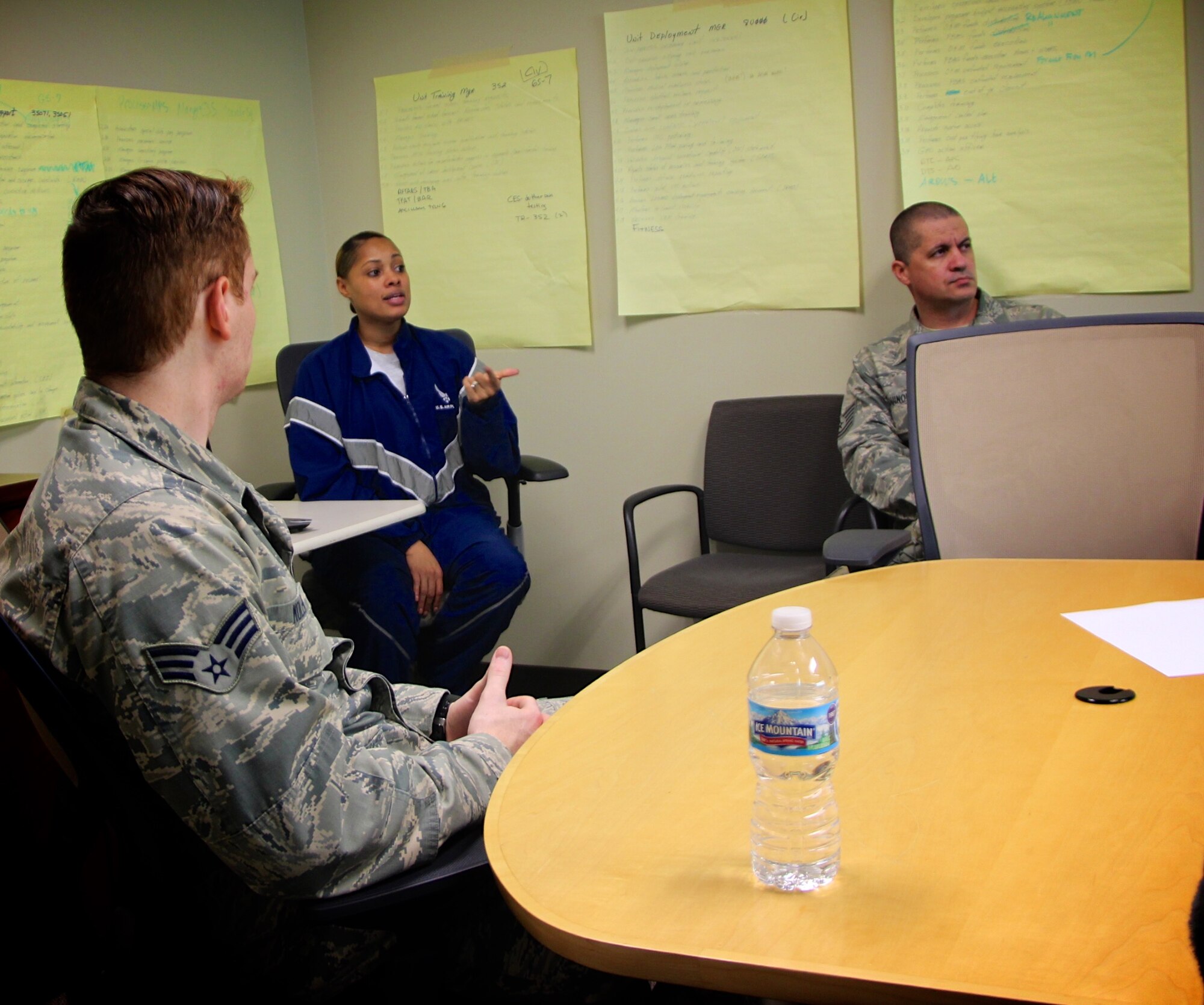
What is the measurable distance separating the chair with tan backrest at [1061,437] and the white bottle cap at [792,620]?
48.6 inches

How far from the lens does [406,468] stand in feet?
9.65

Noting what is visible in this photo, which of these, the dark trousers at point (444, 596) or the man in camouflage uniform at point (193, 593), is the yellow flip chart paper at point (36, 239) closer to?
the dark trousers at point (444, 596)

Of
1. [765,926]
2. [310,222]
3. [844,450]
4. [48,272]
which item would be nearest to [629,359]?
[844,450]

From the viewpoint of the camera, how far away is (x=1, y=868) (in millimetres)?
1796

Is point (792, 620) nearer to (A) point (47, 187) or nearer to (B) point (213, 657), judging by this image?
(B) point (213, 657)

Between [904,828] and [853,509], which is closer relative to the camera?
[904,828]

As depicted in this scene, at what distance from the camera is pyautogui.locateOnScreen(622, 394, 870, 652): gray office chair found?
9.64ft

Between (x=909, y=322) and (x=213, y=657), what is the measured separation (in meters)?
2.37

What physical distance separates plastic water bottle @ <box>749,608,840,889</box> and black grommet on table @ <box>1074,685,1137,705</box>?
0.31 m

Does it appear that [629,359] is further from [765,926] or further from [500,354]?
→ [765,926]

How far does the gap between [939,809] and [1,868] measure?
1.66m

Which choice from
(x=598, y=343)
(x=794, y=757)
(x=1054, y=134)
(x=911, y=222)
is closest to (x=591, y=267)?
(x=598, y=343)

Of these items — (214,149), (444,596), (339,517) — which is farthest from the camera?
(214,149)

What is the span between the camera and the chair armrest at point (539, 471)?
9.55ft
